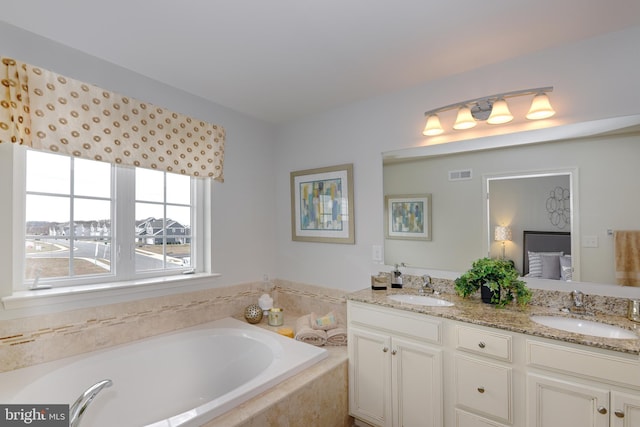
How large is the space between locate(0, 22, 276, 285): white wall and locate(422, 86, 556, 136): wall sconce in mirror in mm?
1584

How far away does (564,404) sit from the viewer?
1.37m

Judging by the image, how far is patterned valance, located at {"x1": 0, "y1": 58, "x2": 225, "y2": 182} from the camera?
5.43 feet

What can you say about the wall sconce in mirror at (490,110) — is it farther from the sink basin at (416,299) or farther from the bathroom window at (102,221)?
the bathroom window at (102,221)

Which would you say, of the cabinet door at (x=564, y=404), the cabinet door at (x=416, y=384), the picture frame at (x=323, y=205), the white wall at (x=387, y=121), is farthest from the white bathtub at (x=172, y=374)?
the cabinet door at (x=564, y=404)

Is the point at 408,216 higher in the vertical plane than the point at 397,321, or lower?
higher

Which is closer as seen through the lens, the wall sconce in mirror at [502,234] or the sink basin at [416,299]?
the wall sconce in mirror at [502,234]

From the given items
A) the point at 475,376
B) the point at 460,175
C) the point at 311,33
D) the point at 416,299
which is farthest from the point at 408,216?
the point at 311,33

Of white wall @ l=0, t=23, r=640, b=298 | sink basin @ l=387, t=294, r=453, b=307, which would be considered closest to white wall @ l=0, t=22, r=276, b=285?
white wall @ l=0, t=23, r=640, b=298

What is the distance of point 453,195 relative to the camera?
2.15m

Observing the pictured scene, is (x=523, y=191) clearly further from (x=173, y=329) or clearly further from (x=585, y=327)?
(x=173, y=329)

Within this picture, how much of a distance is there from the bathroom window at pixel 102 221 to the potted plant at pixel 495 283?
6.88ft

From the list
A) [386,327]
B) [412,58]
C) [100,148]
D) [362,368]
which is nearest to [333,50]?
[412,58]
